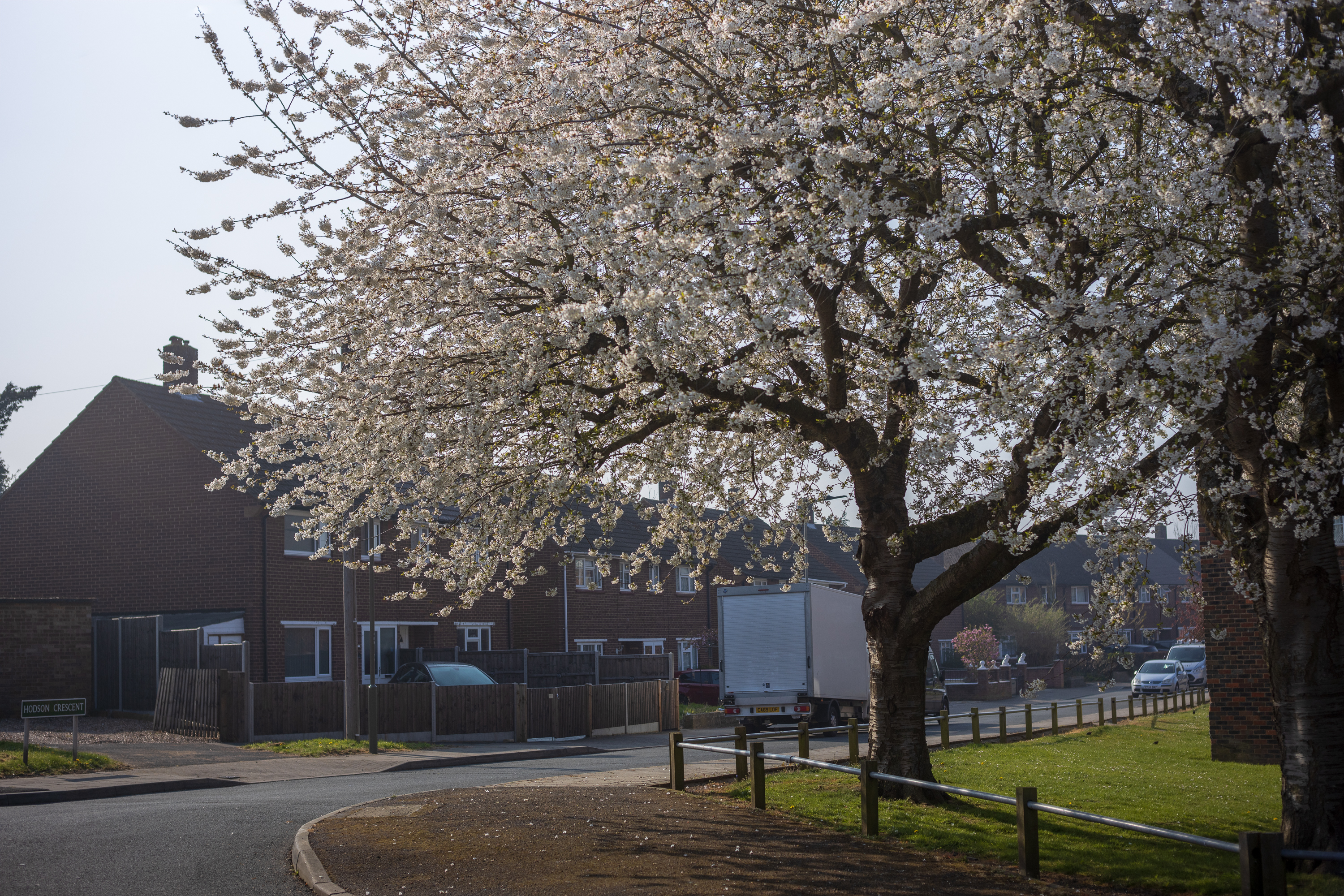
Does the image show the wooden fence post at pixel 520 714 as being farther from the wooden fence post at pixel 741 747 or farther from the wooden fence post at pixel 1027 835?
the wooden fence post at pixel 1027 835

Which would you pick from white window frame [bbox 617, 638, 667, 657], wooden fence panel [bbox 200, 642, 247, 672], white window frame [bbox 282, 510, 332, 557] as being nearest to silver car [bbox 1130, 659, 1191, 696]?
white window frame [bbox 617, 638, 667, 657]

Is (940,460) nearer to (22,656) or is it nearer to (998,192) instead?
(998,192)

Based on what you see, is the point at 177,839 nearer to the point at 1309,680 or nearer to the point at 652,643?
the point at 1309,680

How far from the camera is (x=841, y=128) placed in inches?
394

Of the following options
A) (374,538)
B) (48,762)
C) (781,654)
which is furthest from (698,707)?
(48,762)

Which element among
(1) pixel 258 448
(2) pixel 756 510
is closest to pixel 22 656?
(1) pixel 258 448

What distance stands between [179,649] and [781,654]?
13.9 metres

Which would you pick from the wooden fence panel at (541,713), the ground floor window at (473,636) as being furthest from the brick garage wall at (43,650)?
the ground floor window at (473,636)

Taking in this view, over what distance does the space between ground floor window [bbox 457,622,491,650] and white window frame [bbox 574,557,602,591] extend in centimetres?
446

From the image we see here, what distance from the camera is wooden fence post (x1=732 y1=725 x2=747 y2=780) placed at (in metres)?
14.3

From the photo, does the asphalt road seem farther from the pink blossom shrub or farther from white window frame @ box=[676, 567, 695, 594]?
Answer: the pink blossom shrub

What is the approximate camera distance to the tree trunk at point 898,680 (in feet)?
40.4

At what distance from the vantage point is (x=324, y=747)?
21484 millimetres

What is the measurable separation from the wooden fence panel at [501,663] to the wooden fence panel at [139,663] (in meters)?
8.12
